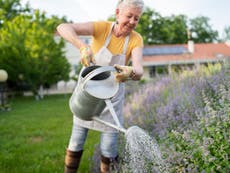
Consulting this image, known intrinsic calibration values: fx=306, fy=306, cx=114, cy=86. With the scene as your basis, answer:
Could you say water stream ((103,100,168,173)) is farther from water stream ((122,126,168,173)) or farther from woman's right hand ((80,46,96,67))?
woman's right hand ((80,46,96,67))

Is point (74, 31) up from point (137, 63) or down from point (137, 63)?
up

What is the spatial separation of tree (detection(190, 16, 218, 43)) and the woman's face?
119 feet

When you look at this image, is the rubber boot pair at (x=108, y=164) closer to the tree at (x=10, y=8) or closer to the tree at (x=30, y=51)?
the tree at (x=30, y=51)

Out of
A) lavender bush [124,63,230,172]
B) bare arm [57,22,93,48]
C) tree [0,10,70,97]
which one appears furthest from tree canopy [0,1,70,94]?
bare arm [57,22,93,48]

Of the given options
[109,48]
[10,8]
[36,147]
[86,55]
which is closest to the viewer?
[86,55]

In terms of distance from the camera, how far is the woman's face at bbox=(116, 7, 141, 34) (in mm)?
1912

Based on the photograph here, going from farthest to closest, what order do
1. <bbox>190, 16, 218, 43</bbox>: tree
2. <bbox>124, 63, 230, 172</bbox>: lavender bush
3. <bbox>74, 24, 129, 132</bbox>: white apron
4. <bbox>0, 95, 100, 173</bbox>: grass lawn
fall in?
<bbox>190, 16, 218, 43</bbox>: tree
<bbox>0, 95, 100, 173</bbox>: grass lawn
<bbox>74, 24, 129, 132</bbox>: white apron
<bbox>124, 63, 230, 172</bbox>: lavender bush

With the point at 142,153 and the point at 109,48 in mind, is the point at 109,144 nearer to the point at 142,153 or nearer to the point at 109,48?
the point at 142,153

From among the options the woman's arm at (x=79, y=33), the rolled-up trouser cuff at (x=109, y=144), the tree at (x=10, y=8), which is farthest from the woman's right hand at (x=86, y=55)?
the tree at (x=10, y=8)

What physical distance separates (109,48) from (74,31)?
1.04ft

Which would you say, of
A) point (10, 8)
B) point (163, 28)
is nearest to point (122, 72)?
point (10, 8)

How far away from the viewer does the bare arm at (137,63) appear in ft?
6.18

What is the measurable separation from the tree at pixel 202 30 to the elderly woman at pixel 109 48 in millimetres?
36223

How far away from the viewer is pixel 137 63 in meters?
2.02
